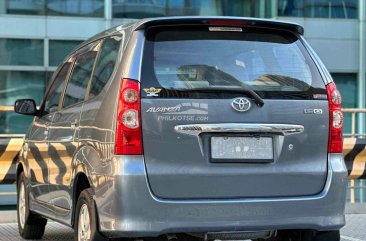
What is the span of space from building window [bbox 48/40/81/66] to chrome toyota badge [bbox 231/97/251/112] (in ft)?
57.4

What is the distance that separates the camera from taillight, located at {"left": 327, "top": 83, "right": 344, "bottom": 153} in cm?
479

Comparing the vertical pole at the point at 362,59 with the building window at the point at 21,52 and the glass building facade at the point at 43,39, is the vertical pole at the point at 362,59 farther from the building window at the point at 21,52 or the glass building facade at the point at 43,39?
the building window at the point at 21,52

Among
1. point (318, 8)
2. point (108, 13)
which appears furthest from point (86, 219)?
point (318, 8)

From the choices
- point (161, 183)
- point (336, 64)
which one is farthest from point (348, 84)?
point (161, 183)

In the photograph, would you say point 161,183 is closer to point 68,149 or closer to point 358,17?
point 68,149

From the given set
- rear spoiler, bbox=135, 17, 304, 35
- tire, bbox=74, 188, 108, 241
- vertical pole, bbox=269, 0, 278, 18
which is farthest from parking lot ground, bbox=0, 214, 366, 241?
vertical pole, bbox=269, 0, 278, 18

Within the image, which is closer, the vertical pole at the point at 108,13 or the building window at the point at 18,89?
the building window at the point at 18,89

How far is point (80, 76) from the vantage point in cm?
561

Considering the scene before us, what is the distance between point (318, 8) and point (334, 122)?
19196 mm

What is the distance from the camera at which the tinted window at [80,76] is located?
17.6ft

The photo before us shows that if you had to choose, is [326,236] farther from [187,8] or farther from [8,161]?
[187,8]

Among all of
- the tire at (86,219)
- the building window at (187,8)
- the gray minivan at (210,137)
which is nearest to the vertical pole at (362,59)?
the building window at (187,8)

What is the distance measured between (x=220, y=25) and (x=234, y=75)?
A: 0.38 meters

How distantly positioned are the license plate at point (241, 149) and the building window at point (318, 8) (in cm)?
1899
